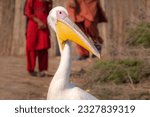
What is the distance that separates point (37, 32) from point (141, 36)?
192cm

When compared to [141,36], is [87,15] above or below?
above

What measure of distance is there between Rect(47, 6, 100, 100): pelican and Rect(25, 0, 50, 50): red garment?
3584 millimetres

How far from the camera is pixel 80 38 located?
249 inches

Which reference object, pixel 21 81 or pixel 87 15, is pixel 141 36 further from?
pixel 87 15

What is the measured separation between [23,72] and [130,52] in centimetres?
269

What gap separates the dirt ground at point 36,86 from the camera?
8.12 metres

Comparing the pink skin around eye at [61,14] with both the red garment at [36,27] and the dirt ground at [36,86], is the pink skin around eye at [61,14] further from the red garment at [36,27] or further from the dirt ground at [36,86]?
the red garment at [36,27]

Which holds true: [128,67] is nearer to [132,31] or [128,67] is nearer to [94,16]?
[132,31]

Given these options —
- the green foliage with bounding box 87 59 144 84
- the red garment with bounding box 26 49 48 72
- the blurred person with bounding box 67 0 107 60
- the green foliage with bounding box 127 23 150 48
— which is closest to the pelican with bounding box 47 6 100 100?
the green foliage with bounding box 87 59 144 84

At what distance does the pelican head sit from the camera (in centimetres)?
631

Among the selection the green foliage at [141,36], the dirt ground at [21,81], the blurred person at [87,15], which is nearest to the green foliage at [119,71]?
the green foliage at [141,36]

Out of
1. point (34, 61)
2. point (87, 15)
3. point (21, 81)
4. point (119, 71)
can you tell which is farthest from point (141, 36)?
point (87, 15)

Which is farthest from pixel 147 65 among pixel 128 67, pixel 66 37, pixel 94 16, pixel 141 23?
pixel 94 16

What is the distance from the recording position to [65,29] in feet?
21.2
